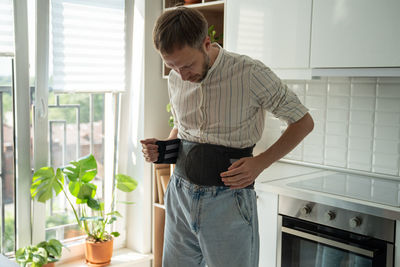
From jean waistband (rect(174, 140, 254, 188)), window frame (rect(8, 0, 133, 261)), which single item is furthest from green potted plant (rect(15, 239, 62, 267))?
jean waistband (rect(174, 140, 254, 188))

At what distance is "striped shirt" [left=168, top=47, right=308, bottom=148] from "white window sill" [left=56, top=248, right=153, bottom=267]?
1669 millimetres

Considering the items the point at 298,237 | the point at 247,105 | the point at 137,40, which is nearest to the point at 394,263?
the point at 298,237

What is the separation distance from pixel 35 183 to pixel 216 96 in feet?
4.85

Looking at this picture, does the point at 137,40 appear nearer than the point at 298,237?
No

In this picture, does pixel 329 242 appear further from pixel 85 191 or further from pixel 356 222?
pixel 85 191

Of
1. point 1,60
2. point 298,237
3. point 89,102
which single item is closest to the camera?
point 298,237

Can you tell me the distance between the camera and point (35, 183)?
102 inches

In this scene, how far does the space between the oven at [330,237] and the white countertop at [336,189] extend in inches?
1.8

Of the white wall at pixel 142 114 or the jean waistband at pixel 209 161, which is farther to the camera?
the white wall at pixel 142 114

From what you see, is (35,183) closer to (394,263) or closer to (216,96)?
(216,96)

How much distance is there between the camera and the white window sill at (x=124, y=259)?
9.62 ft

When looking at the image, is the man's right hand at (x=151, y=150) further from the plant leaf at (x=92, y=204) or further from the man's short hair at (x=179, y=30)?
the plant leaf at (x=92, y=204)

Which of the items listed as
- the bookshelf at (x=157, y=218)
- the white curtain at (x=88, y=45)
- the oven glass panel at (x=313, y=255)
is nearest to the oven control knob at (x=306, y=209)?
the oven glass panel at (x=313, y=255)

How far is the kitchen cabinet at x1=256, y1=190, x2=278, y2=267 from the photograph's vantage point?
7.21 feet
